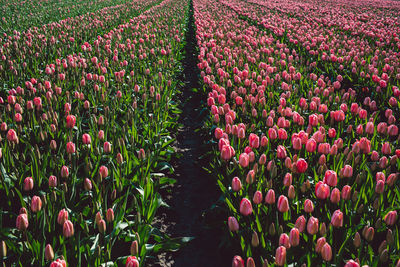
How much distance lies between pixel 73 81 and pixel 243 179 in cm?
370

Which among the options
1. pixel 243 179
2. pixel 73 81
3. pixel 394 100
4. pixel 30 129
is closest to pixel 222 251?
pixel 243 179

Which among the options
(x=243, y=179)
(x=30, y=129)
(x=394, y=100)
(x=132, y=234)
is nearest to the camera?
(x=132, y=234)

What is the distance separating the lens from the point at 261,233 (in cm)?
211

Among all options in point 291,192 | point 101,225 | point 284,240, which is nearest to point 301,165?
point 291,192

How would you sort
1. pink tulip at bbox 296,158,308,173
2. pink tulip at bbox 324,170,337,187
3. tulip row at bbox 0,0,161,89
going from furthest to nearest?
tulip row at bbox 0,0,161,89
pink tulip at bbox 296,158,308,173
pink tulip at bbox 324,170,337,187

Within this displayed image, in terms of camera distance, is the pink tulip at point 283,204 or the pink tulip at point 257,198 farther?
the pink tulip at point 257,198

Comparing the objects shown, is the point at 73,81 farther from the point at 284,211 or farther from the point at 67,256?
the point at 284,211

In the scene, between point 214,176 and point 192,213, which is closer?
point 214,176

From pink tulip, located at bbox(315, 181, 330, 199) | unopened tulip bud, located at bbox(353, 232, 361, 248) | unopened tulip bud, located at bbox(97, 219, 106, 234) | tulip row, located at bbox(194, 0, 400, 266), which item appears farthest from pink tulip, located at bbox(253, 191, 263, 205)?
unopened tulip bud, located at bbox(97, 219, 106, 234)

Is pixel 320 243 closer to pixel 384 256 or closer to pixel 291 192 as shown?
pixel 384 256

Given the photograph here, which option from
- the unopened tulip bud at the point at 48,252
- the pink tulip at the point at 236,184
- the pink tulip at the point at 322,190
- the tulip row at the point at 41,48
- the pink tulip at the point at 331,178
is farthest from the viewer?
the tulip row at the point at 41,48

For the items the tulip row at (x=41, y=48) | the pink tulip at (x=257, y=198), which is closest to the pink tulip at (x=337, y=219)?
the pink tulip at (x=257, y=198)

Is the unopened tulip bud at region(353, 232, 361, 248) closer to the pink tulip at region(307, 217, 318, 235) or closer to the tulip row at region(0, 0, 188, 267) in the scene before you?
the pink tulip at region(307, 217, 318, 235)

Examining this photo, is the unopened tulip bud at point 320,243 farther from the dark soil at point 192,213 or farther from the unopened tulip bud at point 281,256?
the dark soil at point 192,213
